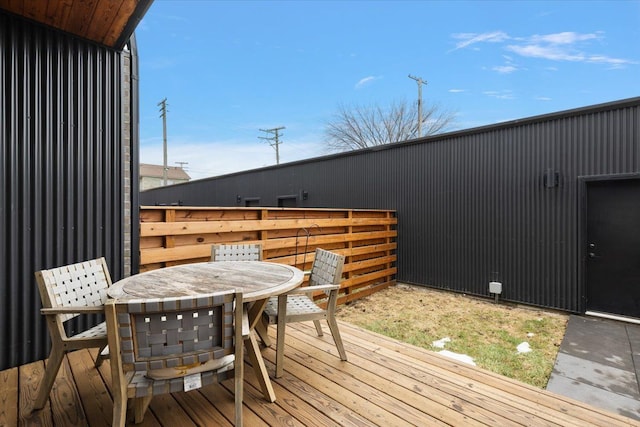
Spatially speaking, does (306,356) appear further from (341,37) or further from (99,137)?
(341,37)

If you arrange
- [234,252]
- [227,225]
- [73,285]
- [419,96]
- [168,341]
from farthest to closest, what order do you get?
[419,96] < [227,225] < [234,252] < [73,285] < [168,341]

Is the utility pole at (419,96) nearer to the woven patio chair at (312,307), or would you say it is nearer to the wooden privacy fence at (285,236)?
the wooden privacy fence at (285,236)

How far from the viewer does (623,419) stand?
1.68m

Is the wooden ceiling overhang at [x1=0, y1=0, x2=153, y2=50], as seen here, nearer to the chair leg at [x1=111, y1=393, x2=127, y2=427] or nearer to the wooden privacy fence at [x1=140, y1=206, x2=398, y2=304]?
the wooden privacy fence at [x1=140, y1=206, x2=398, y2=304]

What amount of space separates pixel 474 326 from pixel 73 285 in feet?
14.0

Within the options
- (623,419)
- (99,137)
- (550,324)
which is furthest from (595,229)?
(99,137)

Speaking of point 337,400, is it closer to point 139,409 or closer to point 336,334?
point 336,334

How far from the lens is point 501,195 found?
4.98 m

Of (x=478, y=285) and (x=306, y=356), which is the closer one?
(x=306, y=356)

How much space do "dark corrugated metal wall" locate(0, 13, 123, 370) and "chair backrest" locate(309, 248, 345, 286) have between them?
5.45ft

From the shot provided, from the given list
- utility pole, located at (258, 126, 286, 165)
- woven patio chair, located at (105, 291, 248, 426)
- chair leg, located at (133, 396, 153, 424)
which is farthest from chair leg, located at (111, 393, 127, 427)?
utility pole, located at (258, 126, 286, 165)

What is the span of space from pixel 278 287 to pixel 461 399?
129 centimetres

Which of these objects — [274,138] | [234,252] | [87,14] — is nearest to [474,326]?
[234,252]

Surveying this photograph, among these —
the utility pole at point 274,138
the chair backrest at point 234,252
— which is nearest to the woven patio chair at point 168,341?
the chair backrest at point 234,252
